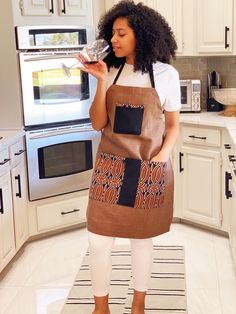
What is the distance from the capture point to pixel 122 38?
2189 mm

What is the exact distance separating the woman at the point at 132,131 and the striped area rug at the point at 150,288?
42 cm

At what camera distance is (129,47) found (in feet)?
7.24

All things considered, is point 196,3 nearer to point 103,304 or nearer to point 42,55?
point 42,55

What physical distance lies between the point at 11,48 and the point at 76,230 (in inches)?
57.5

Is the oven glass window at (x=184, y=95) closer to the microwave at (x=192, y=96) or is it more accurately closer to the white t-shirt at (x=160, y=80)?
the microwave at (x=192, y=96)

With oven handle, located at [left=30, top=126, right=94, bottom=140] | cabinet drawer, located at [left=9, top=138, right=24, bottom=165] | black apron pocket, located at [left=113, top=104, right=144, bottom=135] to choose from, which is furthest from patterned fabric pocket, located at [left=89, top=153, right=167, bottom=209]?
oven handle, located at [left=30, top=126, right=94, bottom=140]

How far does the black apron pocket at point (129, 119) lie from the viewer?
87.3 inches

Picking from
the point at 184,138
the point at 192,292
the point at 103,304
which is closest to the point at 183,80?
the point at 184,138

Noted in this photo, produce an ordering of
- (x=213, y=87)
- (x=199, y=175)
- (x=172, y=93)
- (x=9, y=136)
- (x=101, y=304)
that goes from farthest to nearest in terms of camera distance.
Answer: (x=213, y=87), (x=199, y=175), (x=9, y=136), (x=101, y=304), (x=172, y=93)

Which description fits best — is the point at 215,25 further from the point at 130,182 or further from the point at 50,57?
the point at 130,182

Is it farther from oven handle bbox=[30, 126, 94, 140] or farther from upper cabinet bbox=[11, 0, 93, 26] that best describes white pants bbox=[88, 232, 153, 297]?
upper cabinet bbox=[11, 0, 93, 26]

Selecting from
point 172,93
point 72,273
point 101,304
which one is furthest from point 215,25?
point 101,304

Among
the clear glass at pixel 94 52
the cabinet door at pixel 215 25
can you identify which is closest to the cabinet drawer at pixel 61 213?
the cabinet door at pixel 215 25

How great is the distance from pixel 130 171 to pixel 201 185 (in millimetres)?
1611
